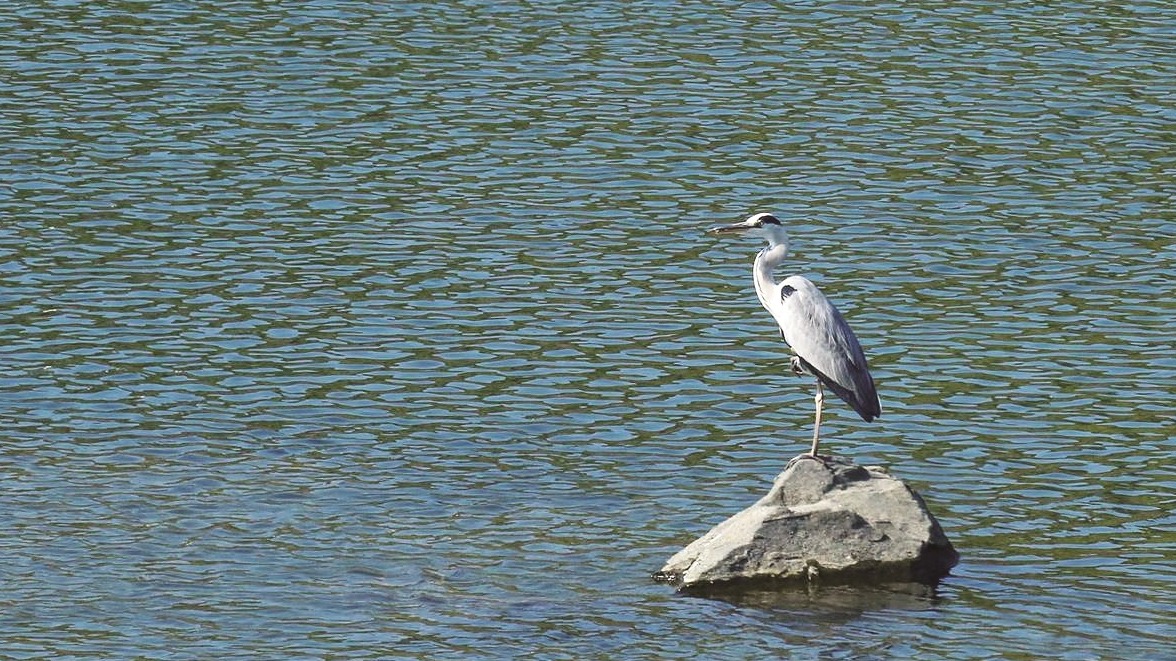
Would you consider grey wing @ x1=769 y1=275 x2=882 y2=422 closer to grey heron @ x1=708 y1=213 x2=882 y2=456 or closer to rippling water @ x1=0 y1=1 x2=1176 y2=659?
grey heron @ x1=708 y1=213 x2=882 y2=456

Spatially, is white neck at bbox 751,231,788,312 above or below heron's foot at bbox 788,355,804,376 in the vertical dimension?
above

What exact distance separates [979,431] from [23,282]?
13215mm

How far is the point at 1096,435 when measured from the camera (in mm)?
23859

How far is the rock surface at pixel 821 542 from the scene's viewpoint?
19.8 meters

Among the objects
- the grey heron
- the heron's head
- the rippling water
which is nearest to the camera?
the rippling water

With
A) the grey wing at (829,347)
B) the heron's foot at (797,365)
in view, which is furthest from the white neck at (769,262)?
the heron's foot at (797,365)

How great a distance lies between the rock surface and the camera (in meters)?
19.8

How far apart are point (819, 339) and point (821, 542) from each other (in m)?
2.24

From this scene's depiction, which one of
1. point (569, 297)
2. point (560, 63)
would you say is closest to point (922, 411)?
point (569, 297)

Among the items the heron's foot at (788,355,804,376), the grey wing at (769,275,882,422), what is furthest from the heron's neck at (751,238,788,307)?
the heron's foot at (788,355,804,376)

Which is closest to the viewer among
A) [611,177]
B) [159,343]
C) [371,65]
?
[159,343]

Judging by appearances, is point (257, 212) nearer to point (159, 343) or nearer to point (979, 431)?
point (159, 343)

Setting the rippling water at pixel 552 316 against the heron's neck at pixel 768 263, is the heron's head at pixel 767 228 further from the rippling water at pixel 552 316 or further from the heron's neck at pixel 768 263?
the rippling water at pixel 552 316

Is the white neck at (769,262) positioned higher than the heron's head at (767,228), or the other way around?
the heron's head at (767,228)
